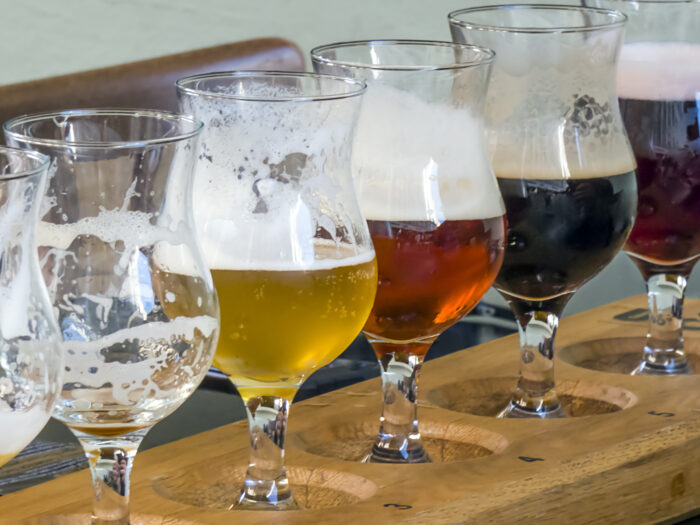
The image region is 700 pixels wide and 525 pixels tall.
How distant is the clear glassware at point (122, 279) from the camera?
54cm

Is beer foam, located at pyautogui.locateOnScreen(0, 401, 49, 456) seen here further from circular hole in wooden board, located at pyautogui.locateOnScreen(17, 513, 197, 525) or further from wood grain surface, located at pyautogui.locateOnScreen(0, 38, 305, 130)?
wood grain surface, located at pyautogui.locateOnScreen(0, 38, 305, 130)

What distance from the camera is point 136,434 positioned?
1.92 ft

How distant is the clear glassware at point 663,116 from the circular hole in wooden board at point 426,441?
0.24m

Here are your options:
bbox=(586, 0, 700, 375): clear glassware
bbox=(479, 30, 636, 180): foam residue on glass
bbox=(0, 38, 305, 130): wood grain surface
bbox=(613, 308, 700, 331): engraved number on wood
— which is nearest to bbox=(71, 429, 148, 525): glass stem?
bbox=(479, 30, 636, 180): foam residue on glass

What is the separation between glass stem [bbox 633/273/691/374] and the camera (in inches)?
39.6

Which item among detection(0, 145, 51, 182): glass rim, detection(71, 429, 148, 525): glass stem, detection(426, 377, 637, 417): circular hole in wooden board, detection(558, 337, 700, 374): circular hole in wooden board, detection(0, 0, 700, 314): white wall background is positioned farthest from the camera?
detection(0, 0, 700, 314): white wall background

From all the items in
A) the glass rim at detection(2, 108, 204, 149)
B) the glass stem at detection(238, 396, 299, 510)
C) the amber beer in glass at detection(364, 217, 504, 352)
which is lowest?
the glass stem at detection(238, 396, 299, 510)

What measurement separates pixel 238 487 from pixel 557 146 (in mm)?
302

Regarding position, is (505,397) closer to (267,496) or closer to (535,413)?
(535,413)

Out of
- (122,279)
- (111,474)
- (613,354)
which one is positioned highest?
(122,279)

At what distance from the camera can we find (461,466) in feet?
2.50

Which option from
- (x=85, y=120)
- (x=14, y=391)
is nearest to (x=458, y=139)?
(x=85, y=120)

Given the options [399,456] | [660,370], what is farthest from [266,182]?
[660,370]

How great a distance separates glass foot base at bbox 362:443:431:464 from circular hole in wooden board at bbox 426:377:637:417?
0.12 meters
